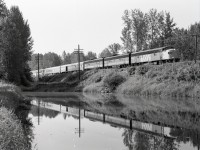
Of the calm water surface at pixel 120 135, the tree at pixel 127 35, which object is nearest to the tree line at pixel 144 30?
the tree at pixel 127 35

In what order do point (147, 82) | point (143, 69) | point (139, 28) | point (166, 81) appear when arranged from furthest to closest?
point (139, 28), point (143, 69), point (147, 82), point (166, 81)

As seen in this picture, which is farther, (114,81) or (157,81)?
→ (114,81)

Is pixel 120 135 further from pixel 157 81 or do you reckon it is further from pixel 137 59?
pixel 137 59

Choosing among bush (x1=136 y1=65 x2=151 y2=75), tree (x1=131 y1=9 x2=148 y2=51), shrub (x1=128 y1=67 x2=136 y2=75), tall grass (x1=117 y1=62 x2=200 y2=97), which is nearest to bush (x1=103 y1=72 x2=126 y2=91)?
shrub (x1=128 y1=67 x2=136 y2=75)

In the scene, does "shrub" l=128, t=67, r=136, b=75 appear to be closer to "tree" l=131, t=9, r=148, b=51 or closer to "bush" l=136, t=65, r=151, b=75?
"bush" l=136, t=65, r=151, b=75

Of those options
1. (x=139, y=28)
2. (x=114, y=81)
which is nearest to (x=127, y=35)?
(x=139, y=28)

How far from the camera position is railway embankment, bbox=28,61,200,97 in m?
41.8

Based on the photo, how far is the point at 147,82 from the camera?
51250 mm

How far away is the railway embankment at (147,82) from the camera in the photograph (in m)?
41.8

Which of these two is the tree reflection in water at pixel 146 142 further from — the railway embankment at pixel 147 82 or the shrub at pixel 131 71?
the shrub at pixel 131 71

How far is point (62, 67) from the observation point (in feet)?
346

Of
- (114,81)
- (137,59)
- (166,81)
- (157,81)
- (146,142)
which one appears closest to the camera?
(146,142)

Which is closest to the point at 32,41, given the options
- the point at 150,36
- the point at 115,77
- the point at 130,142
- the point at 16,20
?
the point at 16,20

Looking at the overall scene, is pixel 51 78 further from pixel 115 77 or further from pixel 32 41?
pixel 115 77
